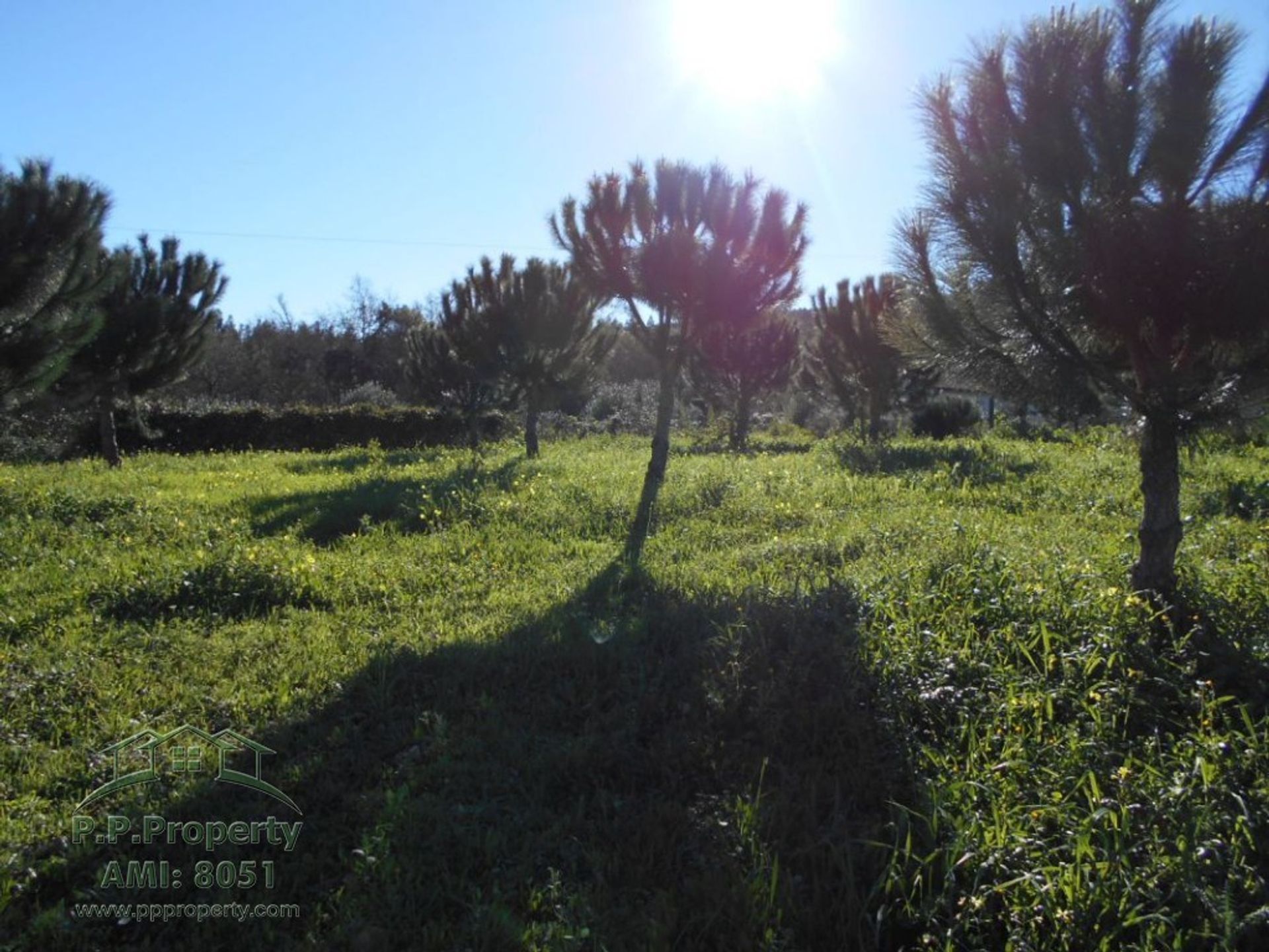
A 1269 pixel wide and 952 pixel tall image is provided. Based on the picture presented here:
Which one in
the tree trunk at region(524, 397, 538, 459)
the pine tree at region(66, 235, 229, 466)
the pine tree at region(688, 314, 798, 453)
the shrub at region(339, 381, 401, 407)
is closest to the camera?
the pine tree at region(66, 235, 229, 466)

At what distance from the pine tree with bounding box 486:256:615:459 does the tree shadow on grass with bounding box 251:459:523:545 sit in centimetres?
547

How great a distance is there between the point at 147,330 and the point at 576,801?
42.0 feet

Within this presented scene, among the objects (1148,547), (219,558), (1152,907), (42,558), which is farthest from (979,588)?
(42,558)

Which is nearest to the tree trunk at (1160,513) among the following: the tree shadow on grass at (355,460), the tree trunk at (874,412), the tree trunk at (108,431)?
the tree shadow on grass at (355,460)

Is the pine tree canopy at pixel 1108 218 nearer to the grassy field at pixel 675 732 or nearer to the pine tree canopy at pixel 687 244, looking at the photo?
the grassy field at pixel 675 732

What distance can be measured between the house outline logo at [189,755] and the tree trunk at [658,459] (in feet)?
12.5

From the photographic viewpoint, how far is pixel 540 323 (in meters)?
14.8

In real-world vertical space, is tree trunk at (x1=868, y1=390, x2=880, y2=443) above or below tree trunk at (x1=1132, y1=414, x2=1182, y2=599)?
above

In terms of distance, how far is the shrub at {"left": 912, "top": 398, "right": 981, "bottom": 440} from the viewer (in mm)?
20297

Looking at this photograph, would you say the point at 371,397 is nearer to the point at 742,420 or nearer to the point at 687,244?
the point at 742,420

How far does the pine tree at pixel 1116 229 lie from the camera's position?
3818mm

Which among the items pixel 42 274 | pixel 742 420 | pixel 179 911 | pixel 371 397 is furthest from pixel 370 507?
pixel 371 397

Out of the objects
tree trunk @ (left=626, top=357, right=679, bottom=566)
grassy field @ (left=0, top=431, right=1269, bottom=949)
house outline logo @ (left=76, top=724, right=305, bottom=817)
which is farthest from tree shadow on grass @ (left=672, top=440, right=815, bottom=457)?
house outline logo @ (left=76, top=724, right=305, bottom=817)

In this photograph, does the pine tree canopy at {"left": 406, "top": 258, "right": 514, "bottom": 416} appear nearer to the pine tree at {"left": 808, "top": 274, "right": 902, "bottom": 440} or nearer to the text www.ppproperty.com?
the pine tree at {"left": 808, "top": 274, "right": 902, "bottom": 440}
